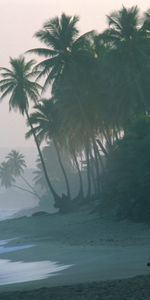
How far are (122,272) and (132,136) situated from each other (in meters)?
17.5

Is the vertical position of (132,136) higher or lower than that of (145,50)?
lower

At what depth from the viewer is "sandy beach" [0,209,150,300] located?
40.7 feet

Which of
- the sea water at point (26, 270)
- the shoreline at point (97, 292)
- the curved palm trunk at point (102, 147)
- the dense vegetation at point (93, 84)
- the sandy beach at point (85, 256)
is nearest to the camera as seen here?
the shoreline at point (97, 292)

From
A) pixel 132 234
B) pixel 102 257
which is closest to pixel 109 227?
pixel 132 234

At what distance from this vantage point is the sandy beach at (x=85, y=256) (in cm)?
1240

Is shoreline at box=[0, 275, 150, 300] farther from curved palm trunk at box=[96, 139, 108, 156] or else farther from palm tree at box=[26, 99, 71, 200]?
palm tree at box=[26, 99, 71, 200]

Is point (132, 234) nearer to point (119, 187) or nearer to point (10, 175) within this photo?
point (119, 187)

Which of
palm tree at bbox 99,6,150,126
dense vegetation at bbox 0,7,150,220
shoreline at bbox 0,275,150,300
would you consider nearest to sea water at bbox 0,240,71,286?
shoreline at bbox 0,275,150,300

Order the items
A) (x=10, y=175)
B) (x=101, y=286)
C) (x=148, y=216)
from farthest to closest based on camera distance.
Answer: (x=10, y=175), (x=148, y=216), (x=101, y=286)

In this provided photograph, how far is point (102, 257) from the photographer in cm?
2047

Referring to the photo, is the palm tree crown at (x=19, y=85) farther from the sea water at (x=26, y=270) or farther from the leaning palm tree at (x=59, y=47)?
the sea water at (x=26, y=270)

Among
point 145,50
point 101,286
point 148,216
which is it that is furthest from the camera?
point 145,50

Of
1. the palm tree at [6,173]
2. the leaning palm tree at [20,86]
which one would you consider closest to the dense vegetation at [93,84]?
the leaning palm tree at [20,86]

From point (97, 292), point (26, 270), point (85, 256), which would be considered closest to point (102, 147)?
point (85, 256)
